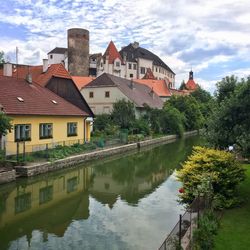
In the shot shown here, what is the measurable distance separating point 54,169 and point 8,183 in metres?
4.35

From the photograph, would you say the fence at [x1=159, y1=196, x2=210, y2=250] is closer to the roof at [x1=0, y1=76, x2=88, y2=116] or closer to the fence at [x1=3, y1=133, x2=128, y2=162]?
the fence at [x1=3, y1=133, x2=128, y2=162]

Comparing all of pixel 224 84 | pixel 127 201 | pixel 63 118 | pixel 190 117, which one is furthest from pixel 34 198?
pixel 190 117

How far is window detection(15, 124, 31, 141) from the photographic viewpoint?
25122mm

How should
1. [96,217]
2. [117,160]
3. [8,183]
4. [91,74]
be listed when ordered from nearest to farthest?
[96,217] < [8,183] < [117,160] < [91,74]

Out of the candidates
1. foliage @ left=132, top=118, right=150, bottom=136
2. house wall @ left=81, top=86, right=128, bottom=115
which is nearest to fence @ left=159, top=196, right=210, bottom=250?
foliage @ left=132, top=118, right=150, bottom=136

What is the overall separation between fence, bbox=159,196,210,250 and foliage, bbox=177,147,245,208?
1.61 metres

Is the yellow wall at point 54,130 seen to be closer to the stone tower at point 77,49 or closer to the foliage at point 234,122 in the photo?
the foliage at point 234,122

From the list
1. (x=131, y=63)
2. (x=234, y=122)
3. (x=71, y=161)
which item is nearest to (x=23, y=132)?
(x=71, y=161)

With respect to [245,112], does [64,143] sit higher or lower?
lower

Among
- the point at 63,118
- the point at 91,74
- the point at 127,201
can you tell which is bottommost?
the point at 127,201

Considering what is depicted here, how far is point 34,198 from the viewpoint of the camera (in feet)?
58.3

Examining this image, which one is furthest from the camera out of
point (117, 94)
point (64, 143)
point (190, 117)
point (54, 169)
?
point (190, 117)

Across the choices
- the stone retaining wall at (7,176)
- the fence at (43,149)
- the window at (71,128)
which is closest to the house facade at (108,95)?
the window at (71,128)

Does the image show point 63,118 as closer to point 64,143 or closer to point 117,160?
point 64,143
